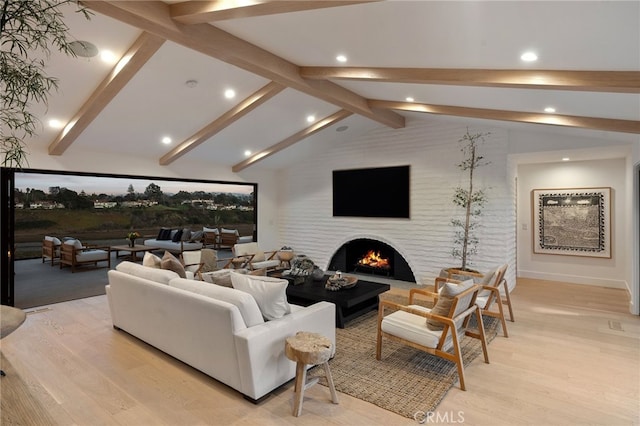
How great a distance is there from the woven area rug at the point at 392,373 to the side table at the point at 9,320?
84.8 inches

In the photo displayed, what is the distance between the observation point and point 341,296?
436 cm

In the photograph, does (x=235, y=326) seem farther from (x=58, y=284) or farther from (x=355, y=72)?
(x=58, y=284)

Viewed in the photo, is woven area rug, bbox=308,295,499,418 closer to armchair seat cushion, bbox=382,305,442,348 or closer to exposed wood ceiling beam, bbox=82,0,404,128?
armchair seat cushion, bbox=382,305,442,348

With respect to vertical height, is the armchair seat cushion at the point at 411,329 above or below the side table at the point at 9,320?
below

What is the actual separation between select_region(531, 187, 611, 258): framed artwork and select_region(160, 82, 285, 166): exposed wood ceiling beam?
5.76 metres

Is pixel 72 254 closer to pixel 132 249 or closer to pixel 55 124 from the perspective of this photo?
pixel 132 249

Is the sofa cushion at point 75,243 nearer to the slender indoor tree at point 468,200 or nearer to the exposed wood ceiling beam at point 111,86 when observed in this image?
the exposed wood ceiling beam at point 111,86

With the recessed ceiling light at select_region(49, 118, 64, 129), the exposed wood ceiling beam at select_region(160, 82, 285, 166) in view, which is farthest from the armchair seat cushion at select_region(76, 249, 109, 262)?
the recessed ceiling light at select_region(49, 118, 64, 129)

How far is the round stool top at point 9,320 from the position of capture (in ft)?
5.45

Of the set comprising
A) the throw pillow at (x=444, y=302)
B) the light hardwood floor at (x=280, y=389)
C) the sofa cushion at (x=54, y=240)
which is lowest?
the light hardwood floor at (x=280, y=389)

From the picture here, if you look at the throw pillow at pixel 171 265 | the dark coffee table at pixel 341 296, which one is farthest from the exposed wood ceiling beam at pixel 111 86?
the dark coffee table at pixel 341 296

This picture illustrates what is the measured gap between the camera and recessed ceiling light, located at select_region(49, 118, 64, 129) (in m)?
4.71

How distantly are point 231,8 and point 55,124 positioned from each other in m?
3.85

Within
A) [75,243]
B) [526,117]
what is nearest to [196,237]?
[75,243]
